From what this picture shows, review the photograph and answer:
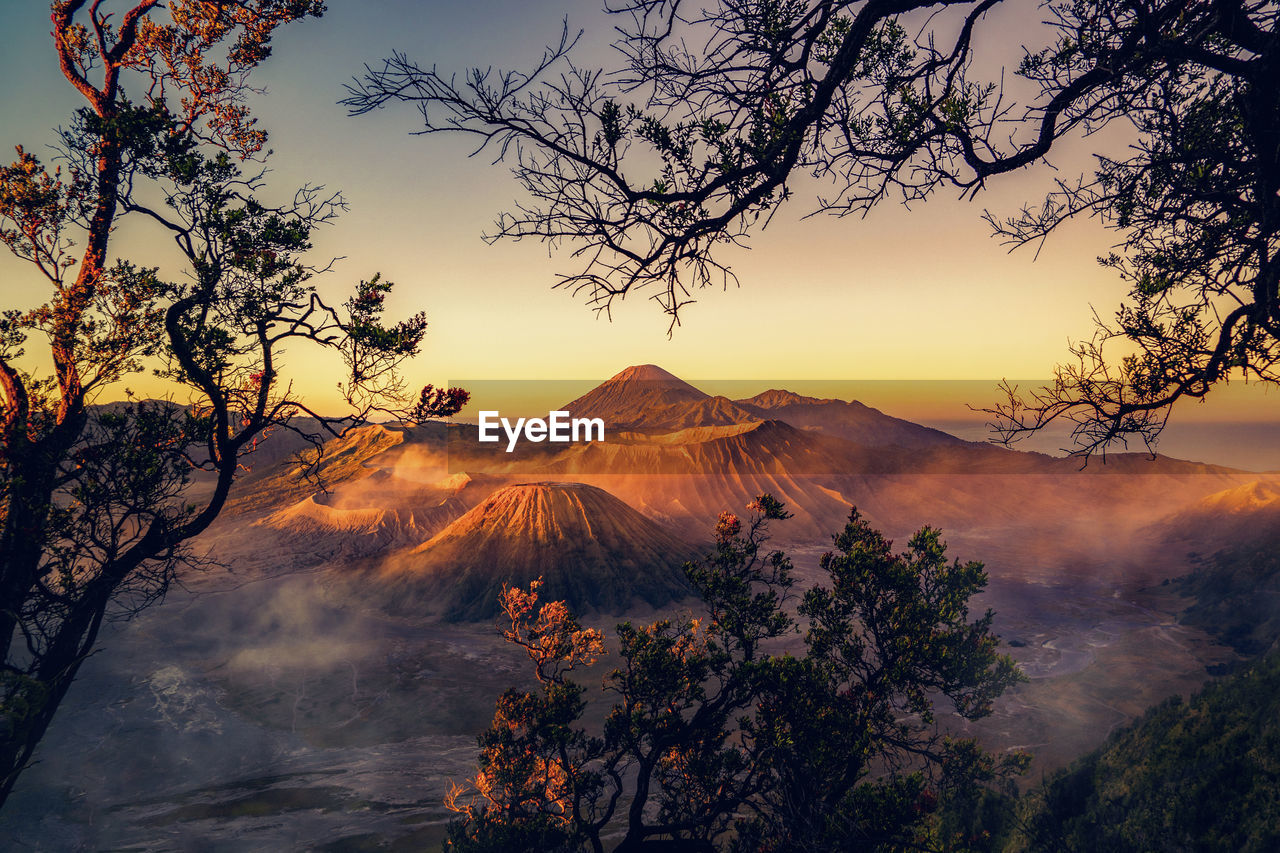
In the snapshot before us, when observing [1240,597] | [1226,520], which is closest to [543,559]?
[1240,597]

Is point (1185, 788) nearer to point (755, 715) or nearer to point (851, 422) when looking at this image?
point (755, 715)

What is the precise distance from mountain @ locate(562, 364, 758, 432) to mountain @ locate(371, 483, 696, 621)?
8420cm

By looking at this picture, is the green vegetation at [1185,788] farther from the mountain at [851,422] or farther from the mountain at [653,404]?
the mountain at [851,422]

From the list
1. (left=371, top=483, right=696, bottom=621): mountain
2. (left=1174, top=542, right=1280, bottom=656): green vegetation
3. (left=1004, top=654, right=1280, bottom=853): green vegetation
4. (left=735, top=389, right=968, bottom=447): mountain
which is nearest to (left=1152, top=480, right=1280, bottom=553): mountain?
(left=1174, top=542, right=1280, bottom=656): green vegetation

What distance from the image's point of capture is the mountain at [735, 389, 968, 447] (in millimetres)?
158500

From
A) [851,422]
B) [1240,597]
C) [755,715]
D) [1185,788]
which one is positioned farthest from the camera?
[851,422]

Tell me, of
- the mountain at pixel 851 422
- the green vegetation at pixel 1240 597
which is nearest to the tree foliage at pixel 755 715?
the green vegetation at pixel 1240 597

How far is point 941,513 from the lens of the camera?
334ft

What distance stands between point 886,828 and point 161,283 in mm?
12807

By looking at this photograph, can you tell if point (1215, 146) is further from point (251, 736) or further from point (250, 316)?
point (251, 736)

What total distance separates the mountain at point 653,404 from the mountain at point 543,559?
84.2 metres

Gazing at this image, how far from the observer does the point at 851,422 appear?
165 meters

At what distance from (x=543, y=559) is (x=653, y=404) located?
11737cm

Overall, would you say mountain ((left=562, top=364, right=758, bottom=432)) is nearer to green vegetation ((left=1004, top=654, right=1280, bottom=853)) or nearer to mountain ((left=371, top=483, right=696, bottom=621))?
mountain ((left=371, top=483, right=696, bottom=621))
